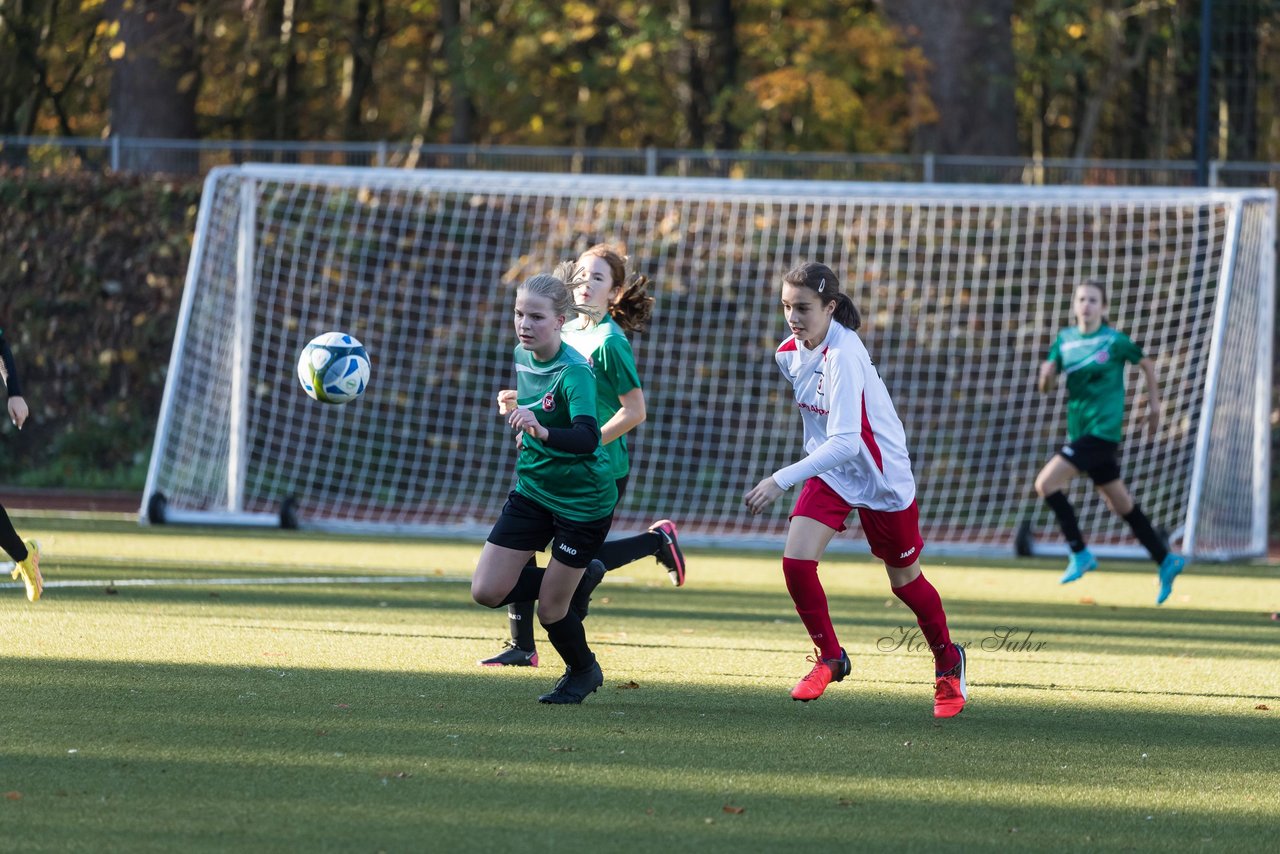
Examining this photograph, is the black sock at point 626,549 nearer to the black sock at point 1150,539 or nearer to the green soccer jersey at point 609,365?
the green soccer jersey at point 609,365

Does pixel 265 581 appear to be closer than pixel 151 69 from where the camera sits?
Yes

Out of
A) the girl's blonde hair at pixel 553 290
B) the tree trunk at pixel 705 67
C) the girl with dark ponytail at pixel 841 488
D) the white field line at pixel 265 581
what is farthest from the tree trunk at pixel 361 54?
the girl with dark ponytail at pixel 841 488

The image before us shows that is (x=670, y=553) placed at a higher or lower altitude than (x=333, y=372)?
lower

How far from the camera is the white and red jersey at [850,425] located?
5.95 m

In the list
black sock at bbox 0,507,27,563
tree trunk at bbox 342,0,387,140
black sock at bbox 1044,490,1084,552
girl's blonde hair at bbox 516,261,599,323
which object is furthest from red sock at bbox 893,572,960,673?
tree trunk at bbox 342,0,387,140

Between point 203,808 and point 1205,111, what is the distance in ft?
40.6

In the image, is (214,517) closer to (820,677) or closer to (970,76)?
(820,677)

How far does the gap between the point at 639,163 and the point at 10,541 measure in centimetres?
1042

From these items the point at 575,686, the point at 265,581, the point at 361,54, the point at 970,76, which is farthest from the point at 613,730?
the point at 361,54

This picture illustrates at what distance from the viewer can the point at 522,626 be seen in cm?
698

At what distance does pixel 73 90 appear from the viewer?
868 inches

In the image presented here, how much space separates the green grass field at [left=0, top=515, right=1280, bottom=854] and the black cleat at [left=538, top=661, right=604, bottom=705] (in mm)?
68

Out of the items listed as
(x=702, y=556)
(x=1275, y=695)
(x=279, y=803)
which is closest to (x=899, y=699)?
(x=1275, y=695)

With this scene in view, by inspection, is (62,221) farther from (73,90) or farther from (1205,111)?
Result: (1205,111)
